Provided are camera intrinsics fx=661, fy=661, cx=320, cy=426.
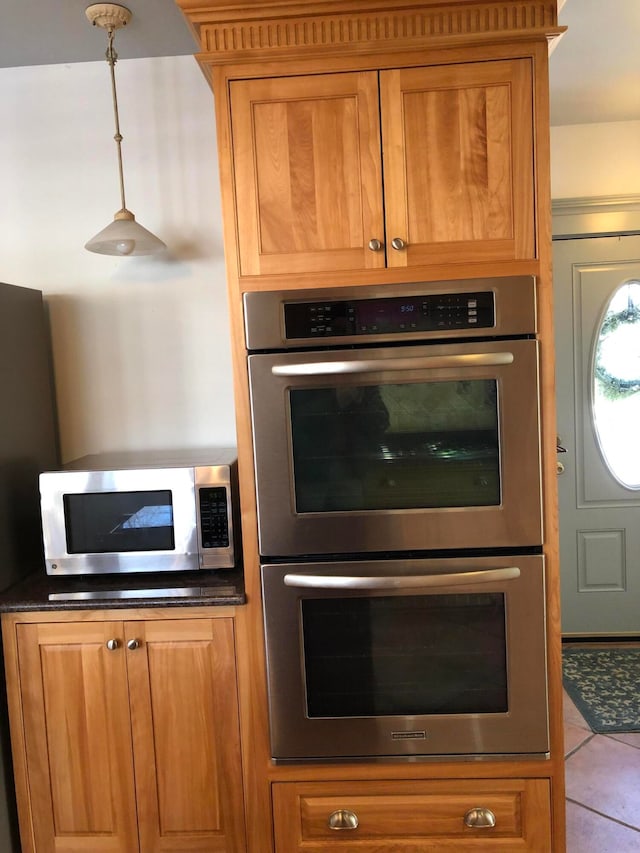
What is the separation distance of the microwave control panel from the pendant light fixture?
743mm

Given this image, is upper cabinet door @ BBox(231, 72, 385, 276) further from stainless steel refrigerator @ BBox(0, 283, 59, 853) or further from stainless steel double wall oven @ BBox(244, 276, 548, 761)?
stainless steel refrigerator @ BBox(0, 283, 59, 853)

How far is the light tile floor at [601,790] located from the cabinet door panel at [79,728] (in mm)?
1350

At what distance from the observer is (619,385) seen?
124 inches

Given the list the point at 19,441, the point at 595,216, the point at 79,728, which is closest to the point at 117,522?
the point at 19,441

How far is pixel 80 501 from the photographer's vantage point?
1.81 m

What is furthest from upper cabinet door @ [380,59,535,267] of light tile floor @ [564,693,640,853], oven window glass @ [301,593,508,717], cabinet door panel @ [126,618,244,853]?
light tile floor @ [564,693,640,853]

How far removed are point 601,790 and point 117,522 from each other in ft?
6.01

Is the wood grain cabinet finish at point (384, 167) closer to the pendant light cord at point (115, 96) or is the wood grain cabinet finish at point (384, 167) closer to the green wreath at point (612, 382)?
the pendant light cord at point (115, 96)

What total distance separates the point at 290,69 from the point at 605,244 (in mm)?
2037

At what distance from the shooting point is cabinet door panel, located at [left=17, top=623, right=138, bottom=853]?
1.71 meters

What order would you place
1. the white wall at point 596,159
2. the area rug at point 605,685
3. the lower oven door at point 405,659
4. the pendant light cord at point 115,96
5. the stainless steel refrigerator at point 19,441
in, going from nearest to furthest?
the lower oven door at point 405,659 → the stainless steel refrigerator at point 19,441 → the pendant light cord at point 115,96 → the area rug at point 605,685 → the white wall at point 596,159

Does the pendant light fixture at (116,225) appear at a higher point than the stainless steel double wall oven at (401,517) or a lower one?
higher

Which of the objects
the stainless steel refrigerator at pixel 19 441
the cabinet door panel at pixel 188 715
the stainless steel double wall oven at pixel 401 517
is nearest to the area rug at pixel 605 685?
the stainless steel double wall oven at pixel 401 517

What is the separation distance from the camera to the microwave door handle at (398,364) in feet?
5.10
